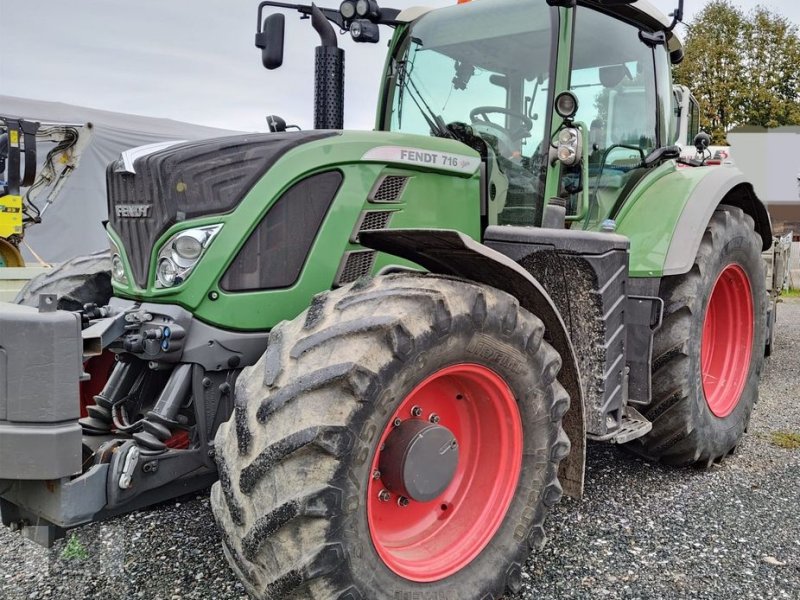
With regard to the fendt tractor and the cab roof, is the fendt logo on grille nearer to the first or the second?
the fendt tractor

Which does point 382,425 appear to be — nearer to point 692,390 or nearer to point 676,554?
point 676,554

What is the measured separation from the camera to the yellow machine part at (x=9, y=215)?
916 centimetres

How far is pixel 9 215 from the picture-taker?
30.2 ft

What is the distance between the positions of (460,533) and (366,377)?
88cm

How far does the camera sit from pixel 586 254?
9.92 feet

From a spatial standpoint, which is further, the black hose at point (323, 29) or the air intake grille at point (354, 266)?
the black hose at point (323, 29)

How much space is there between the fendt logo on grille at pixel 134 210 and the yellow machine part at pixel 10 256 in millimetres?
7481

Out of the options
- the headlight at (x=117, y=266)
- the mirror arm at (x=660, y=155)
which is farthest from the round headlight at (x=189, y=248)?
the mirror arm at (x=660, y=155)

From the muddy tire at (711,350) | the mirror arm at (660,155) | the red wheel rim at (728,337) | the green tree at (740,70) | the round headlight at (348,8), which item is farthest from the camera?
the green tree at (740,70)

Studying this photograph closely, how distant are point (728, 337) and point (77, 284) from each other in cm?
367

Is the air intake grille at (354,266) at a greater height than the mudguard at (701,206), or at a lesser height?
lesser

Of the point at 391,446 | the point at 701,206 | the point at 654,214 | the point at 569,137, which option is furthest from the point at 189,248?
the point at 701,206

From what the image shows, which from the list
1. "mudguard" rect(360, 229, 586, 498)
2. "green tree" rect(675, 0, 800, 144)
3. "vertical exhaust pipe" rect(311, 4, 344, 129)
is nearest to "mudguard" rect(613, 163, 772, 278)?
"mudguard" rect(360, 229, 586, 498)

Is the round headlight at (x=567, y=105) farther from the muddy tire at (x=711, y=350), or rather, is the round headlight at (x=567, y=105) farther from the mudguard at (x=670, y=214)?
the muddy tire at (x=711, y=350)
